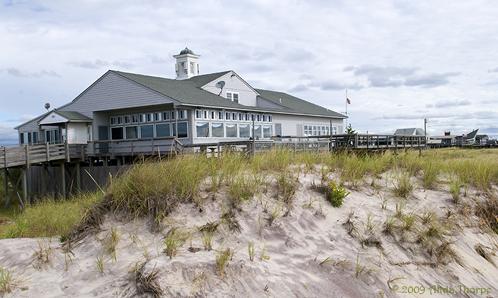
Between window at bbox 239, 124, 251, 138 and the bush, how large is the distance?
25154mm

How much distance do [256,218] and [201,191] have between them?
1.17 m

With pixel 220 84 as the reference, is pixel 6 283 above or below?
below

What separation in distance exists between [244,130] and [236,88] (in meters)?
5.80

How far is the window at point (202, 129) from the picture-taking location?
102ft

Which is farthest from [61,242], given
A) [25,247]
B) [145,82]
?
[145,82]

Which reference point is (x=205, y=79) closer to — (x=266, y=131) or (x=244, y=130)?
(x=244, y=130)

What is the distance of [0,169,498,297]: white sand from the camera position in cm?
653

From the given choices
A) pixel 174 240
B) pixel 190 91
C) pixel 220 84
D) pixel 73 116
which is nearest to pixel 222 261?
pixel 174 240

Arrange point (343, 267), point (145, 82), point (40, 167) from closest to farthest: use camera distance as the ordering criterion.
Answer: point (343, 267) → point (145, 82) → point (40, 167)

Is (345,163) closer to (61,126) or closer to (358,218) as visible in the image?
(358,218)

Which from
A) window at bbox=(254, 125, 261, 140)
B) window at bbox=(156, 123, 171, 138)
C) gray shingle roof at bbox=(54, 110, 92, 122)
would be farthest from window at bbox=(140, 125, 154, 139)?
window at bbox=(254, 125, 261, 140)

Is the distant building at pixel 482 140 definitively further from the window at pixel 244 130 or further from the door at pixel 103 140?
the door at pixel 103 140

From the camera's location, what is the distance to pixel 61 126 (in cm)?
3506

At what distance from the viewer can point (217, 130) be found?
32.9m
